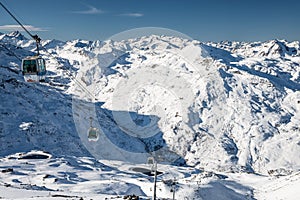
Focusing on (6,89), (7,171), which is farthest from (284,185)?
(6,89)

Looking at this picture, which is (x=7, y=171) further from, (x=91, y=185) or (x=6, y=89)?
(x=6, y=89)

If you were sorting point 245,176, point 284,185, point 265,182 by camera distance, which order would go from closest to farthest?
point 284,185, point 265,182, point 245,176

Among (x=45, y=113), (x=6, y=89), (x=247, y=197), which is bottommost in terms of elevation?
(x=247, y=197)

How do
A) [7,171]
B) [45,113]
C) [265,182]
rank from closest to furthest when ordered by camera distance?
[7,171] → [265,182] → [45,113]

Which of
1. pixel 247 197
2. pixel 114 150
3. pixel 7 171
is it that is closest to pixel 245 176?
pixel 247 197

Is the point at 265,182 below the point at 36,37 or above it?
below

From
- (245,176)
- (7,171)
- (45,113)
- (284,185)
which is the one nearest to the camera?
(284,185)

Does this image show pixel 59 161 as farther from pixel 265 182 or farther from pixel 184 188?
pixel 265 182

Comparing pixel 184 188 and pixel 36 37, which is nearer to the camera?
pixel 36 37

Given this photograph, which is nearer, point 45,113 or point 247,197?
point 247,197
